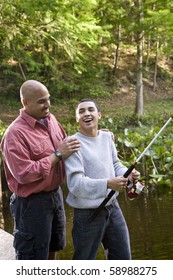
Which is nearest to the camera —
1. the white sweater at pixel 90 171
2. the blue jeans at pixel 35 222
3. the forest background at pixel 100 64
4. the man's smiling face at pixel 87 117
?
the white sweater at pixel 90 171

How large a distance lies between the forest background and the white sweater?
483cm

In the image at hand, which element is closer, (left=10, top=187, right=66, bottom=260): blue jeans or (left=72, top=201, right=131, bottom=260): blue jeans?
(left=72, top=201, right=131, bottom=260): blue jeans

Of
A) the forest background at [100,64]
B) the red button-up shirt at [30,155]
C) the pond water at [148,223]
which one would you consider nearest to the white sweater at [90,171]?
the red button-up shirt at [30,155]

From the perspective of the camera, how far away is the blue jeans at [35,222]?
259 centimetres

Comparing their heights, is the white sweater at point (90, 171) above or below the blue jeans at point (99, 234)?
above

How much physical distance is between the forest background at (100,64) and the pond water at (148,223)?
72 cm

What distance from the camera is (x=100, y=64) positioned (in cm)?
2059

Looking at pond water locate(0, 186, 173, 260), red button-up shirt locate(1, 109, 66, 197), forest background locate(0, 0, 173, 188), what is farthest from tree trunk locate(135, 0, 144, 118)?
red button-up shirt locate(1, 109, 66, 197)

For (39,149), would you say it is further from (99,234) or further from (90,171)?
(99,234)

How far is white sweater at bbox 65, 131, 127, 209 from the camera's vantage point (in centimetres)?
237

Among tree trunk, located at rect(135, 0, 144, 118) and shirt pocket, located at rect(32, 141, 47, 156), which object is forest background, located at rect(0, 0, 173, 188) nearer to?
tree trunk, located at rect(135, 0, 144, 118)

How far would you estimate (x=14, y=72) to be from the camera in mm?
17172

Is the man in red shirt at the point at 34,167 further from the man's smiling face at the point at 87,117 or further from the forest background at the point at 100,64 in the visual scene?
the forest background at the point at 100,64
